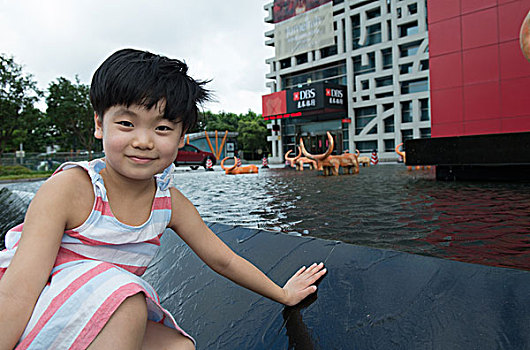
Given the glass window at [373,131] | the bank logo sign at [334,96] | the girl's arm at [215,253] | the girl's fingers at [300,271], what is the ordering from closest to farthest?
1. the girl's arm at [215,253]
2. the girl's fingers at [300,271]
3. the glass window at [373,131]
4. the bank logo sign at [334,96]

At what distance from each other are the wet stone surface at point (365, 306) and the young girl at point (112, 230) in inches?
13.9

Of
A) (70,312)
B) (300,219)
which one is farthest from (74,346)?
(300,219)

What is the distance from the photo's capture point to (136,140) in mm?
1138

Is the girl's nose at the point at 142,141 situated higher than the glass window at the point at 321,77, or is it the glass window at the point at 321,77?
the glass window at the point at 321,77

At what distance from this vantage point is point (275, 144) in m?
35.4

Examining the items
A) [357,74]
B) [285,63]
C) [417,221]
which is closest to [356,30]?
[357,74]

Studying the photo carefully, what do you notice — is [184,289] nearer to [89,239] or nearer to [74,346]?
[89,239]

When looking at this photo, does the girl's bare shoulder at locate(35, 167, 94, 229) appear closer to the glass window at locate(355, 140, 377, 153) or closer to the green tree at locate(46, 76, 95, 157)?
the green tree at locate(46, 76, 95, 157)

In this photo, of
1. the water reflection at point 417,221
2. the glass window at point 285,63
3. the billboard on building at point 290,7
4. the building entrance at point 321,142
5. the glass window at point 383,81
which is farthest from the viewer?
the glass window at point 285,63

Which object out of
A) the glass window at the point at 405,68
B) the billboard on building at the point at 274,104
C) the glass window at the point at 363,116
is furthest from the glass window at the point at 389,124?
the billboard on building at the point at 274,104

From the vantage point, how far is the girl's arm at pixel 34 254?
0.93m

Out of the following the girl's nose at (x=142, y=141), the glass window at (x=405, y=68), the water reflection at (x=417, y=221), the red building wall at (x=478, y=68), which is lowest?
the water reflection at (x=417, y=221)

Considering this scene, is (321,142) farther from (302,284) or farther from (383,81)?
(302,284)

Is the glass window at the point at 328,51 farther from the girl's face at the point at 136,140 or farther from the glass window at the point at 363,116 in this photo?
the girl's face at the point at 136,140
